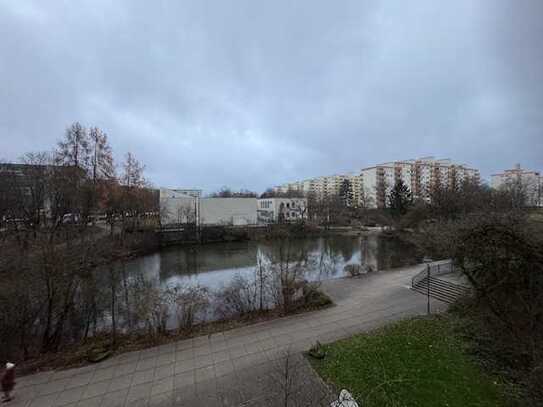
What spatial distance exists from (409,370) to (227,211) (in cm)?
3828

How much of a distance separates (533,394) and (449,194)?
85.6 ft

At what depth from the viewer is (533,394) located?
13.2ft

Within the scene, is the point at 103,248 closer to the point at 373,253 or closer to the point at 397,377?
the point at 397,377

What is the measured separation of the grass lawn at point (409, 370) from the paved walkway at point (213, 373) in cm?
71

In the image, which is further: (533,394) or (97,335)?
(97,335)

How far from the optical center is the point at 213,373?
557 centimetres

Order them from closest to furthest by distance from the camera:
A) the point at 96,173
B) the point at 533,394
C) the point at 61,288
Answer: the point at 533,394 → the point at 61,288 → the point at 96,173

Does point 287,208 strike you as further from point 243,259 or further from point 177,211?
point 243,259

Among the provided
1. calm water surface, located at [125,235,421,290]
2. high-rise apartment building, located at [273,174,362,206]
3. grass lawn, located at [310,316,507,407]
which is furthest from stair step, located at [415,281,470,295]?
high-rise apartment building, located at [273,174,362,206]

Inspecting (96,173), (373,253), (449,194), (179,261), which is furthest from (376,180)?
(96,173)

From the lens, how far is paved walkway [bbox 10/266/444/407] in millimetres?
4805

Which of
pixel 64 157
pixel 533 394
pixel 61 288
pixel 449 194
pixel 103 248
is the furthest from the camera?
pixel 449 194

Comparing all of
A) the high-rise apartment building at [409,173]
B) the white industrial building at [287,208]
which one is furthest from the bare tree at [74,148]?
the high-rise apartment building at [409,173]

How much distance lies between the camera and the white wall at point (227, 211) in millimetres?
40500
